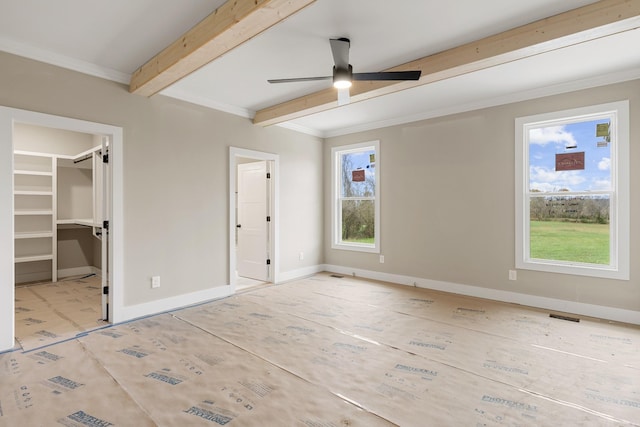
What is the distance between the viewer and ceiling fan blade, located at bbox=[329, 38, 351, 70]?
278cm

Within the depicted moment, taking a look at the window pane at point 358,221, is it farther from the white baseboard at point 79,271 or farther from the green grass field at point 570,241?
the white baseboard at point 79,271

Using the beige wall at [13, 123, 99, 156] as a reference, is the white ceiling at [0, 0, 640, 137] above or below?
above

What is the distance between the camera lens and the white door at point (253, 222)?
5.53 metres

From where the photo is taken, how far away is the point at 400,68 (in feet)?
11.0

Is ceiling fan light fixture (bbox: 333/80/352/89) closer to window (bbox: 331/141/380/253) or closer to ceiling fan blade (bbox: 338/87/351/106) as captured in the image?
ceiling fan blade (bbox: 338/87/351/106)

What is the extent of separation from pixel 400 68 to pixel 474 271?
2.90m

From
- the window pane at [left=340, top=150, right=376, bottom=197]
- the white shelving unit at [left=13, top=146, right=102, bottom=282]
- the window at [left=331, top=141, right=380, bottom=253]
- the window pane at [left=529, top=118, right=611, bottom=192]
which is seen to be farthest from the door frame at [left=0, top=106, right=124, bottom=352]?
the window pane at [left=529, top=118, right=611, bottom=192]

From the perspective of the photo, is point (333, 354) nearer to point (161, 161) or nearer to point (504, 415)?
point (504, 415)

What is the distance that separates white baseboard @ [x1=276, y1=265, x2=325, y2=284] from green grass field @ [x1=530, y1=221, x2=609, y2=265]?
344 cm

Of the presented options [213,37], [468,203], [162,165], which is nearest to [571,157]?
[468,203]

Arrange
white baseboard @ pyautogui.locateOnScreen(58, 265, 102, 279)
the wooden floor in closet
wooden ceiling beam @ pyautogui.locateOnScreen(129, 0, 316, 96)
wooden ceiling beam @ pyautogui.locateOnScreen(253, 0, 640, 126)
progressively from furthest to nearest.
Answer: white baseboard @ pyautogui.locateOnScreen(58, 265, 102, 279) → the wooden floor in closet → wooden ceiling beam @ pyautogui.locateOnScreen(253, 0, 640, 126) → wooden ceiling beam @ pyautogui.locateOnScreen(129, 0, 316, 96)

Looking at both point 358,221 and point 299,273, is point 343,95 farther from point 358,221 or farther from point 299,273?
point 299,273

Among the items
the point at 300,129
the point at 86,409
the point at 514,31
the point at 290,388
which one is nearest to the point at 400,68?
the point at 514,31

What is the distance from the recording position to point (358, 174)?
5973 mm
